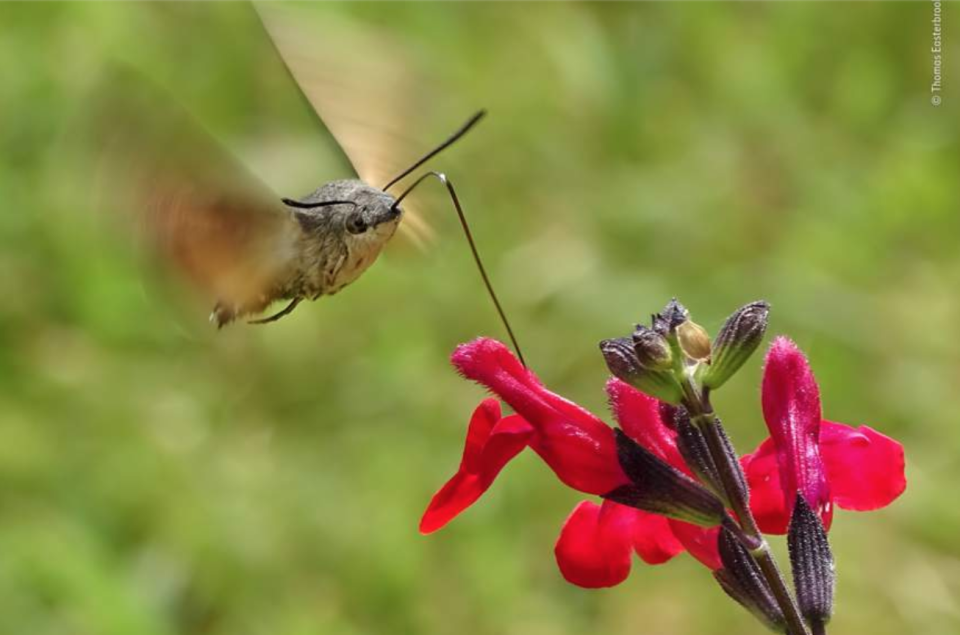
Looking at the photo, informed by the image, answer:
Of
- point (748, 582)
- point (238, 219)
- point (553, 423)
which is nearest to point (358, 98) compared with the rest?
point (238, 219)

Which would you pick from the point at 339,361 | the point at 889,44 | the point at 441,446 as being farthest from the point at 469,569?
the point at 889,44

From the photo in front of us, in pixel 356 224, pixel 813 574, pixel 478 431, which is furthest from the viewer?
pixel 356 224

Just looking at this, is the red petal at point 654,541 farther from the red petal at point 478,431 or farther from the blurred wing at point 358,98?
the blurred wing at point 358,98

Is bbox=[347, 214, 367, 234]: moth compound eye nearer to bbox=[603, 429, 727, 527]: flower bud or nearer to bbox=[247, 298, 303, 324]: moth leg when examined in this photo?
bbox=[247, 298, 303, 324]: moth leg

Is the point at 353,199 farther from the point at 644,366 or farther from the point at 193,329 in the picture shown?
the point at 644,366

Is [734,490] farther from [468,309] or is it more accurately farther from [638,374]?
[468,309]

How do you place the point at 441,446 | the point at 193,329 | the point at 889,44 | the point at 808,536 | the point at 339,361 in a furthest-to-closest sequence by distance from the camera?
1. the point at 889,44
2. the point at 339,361
3. the point at 441,446
4. the point at 193,329
5. the point at 808,536
